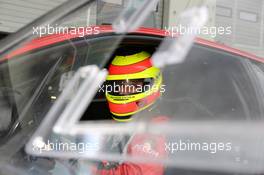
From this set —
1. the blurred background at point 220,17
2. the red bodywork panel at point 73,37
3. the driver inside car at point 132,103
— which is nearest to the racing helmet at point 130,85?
the driver inside car at point 132,103

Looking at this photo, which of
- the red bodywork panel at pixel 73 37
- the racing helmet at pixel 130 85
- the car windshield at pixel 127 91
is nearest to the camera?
the car windshield at pixel 127 91

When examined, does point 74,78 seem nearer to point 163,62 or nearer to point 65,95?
point 65,95

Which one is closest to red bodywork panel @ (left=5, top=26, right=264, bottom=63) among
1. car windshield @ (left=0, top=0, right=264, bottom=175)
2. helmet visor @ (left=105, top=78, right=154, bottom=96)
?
car windshield @ (left=0, top=0, right=264, bottom=175)

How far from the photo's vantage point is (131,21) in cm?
117

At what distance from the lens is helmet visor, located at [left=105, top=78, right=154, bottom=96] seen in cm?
173

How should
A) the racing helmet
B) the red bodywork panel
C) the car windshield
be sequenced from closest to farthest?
the car windshield → the red bodywork panel → the racing helmet

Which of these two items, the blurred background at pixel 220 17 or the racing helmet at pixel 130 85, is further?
the racing helmet at pixel 130 85

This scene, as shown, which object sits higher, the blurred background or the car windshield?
the blurred background

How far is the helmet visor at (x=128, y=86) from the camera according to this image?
1.73m

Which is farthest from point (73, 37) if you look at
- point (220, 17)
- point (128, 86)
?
point (220, 17)

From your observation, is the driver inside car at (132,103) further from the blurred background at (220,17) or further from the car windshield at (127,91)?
the blurred background at (220,17)

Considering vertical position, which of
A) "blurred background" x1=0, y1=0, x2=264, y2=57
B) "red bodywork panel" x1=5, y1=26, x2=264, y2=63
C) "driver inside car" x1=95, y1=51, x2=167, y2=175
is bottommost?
"driver inside car" x1=95, y1=51, x2=167, y2=175

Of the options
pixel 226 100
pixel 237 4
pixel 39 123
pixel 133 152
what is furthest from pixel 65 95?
pixel 226 100

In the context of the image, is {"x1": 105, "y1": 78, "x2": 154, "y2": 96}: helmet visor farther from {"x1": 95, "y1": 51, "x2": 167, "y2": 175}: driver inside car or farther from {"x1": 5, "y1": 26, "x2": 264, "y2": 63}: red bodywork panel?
{"x1": 5, "y1": 26, "x2": 264, "y2": 63}: red bodywork panel
